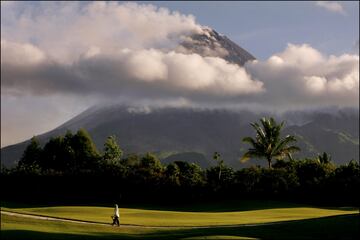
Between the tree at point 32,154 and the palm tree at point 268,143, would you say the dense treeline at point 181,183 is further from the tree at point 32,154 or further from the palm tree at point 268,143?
the tree at point 32,154

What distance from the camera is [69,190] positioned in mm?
86562

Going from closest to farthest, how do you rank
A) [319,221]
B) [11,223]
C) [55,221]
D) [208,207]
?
[11,223] → [55,221] → [319,221] → [208,207]

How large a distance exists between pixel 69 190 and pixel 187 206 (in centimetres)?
2021

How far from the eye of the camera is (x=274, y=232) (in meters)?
40.2

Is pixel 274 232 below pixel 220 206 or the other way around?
the other way around

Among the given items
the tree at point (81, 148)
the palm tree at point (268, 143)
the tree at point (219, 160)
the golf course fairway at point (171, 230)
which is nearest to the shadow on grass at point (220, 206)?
the tree at point (219, 160)

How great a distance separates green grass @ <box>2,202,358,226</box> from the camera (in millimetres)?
48469

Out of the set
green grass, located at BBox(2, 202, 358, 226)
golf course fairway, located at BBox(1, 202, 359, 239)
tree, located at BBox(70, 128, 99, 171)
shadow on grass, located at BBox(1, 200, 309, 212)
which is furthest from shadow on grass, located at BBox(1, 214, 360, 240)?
tree, located at BBox(70, 128, 99, 171)

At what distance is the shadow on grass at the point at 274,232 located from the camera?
1344 inches

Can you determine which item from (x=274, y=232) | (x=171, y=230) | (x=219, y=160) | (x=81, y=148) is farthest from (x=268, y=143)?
(x=171, y=230)

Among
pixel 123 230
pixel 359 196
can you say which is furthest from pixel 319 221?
pixel 359 196

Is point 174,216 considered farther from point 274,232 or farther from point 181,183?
point 181,183

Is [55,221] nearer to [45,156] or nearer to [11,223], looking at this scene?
[11,223]

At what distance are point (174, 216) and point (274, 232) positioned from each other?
59.1 ft
